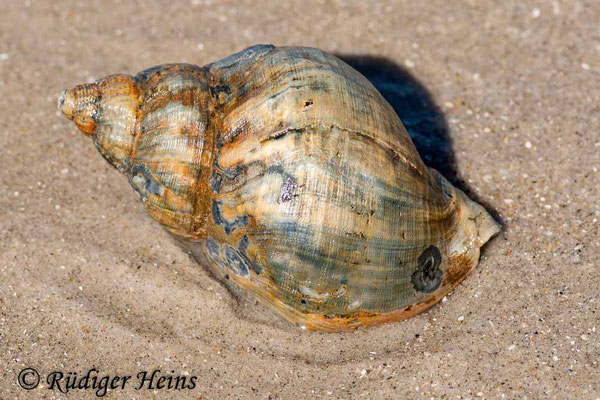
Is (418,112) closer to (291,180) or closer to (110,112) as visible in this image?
(291,180)

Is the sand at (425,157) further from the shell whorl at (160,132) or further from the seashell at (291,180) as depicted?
the shell whorl at (160,132)

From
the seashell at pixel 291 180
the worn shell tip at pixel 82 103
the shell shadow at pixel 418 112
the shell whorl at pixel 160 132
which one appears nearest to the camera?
the seashell at pixel 291 180

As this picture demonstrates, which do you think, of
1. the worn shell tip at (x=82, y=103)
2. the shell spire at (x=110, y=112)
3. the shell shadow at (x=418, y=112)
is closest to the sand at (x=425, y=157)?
the shell shadow at (x=418, y=112)

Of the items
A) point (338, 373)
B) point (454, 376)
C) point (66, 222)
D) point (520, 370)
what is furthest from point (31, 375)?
point (520, 370)

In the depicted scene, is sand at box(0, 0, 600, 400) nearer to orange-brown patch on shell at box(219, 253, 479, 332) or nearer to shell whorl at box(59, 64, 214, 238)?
orange-brown patch on shell at box(219, 253, 479, 332)

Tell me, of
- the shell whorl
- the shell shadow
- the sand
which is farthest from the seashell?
the shell shadow
